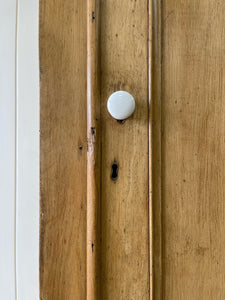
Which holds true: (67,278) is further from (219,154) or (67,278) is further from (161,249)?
(219,154)

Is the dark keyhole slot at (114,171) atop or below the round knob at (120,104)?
below

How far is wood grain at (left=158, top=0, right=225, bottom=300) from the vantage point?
0.35m

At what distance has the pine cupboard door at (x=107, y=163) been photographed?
0.33 metres

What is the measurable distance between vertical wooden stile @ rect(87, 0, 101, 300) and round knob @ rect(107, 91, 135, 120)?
0.08 feet

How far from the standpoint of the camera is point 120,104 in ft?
1.05

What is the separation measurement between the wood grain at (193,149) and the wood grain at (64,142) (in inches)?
5.2

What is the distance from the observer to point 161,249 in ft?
1.14
